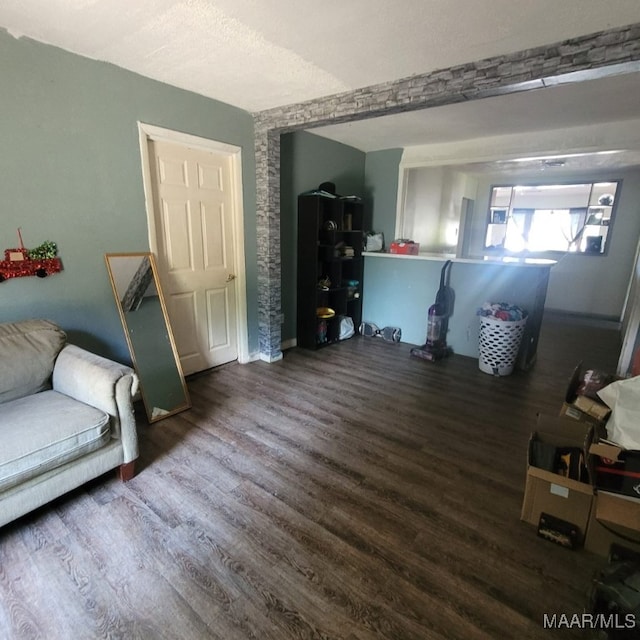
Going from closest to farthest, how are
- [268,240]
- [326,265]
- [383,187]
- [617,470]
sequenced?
[617,470] < [268,240] < [326,265] < [383,187]

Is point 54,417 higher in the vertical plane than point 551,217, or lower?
lower

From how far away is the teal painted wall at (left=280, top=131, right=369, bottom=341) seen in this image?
12.5 ft

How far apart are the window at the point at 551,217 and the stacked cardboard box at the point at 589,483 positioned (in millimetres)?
5363

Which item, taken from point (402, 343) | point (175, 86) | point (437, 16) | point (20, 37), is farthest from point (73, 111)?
point (402, 343)

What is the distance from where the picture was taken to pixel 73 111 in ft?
7.37

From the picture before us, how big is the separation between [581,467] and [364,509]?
3.34 ft

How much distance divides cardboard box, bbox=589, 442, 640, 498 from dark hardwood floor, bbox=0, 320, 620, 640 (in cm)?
37

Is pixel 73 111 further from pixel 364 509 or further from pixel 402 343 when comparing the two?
pixel 402 343

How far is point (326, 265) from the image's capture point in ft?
14.1

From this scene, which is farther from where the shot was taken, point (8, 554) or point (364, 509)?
point (364, 509)

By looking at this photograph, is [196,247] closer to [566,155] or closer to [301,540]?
[301,540]

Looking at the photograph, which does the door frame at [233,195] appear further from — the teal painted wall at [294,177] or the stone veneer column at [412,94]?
the teal painted wall at [294,177]

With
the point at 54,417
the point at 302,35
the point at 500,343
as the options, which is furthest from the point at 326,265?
the point at 54,417

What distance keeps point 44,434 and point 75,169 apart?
5.42ft
